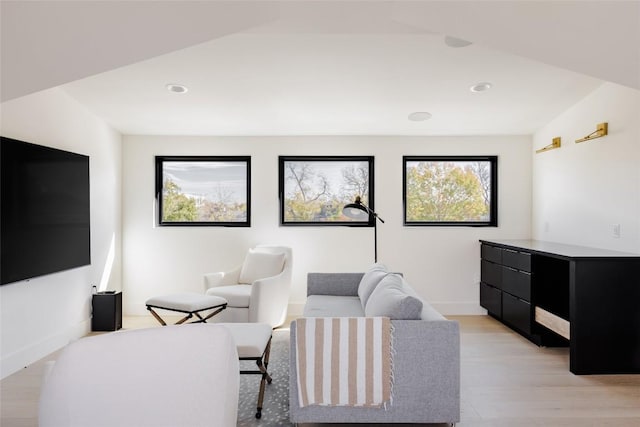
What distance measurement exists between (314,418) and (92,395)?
4.49ft

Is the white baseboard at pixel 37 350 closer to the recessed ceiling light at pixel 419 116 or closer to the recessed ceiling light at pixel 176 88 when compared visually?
the recessed ceiling light at pixel 176 88

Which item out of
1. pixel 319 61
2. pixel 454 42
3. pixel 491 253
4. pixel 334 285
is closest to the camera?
pixel 454 42

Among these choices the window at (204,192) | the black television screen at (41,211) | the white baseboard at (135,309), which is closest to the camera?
the black television screen at (41,211)

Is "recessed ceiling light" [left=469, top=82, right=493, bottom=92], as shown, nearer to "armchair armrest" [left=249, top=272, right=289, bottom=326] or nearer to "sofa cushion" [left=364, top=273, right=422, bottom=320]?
"sofa cushion" [left=364, top=273, right=422, bottom=320]

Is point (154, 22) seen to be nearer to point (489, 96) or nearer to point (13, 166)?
point (13, 166)

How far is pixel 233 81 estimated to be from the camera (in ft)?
12.3

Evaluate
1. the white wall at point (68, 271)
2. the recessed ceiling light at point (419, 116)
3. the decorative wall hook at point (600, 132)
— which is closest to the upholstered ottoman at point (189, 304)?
the white wall at point (68, 271)

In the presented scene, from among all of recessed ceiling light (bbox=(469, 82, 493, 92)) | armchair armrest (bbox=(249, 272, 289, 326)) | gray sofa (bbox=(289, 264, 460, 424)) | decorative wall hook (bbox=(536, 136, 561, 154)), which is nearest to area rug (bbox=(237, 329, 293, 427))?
gray sofa (bbox=(289, 264, 460, 424))

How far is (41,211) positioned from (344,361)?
110 inches

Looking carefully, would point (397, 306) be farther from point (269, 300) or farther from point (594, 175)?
point (594, 175)

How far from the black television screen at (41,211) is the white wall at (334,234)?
1.01 m

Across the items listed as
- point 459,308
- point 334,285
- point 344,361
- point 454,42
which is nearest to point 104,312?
point 334,285

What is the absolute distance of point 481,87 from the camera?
3.90 meters

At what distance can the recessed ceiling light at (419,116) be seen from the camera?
14.8 feet
